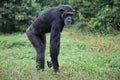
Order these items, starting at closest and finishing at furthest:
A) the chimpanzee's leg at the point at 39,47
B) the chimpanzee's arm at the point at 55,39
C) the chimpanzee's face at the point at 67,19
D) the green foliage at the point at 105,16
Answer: the chimpanzee's arm at the point at 55,39, the chimpanzee's face at the point at 67,19, the chimpanzee's leg at the point at 39,47, the green foliage at the point at 105,16

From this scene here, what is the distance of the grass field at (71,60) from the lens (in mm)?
6244

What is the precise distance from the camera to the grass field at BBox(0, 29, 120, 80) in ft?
20.5

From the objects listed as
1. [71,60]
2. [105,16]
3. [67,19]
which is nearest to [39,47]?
[67,19]

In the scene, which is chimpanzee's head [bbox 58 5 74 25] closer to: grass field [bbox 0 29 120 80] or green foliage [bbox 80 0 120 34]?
grass field [bbox 0 29 120 80]

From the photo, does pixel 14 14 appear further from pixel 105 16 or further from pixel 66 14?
pixel 66 14

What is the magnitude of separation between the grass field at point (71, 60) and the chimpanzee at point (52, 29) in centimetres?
32

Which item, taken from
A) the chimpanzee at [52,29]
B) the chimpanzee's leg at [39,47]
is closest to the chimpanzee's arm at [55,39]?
the chimpanzee at [52,29]

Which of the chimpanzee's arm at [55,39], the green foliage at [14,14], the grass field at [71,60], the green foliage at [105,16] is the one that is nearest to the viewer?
the grass field at [71,60]

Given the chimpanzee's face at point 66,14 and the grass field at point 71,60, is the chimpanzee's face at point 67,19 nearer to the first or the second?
the chimpanzee's face at point 66,14

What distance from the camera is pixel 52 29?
695 centimetres

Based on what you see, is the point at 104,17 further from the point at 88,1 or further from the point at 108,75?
the point at 108,75

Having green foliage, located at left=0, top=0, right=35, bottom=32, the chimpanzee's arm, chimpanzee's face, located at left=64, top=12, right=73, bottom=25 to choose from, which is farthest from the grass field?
green foliage, located at left=0, top=0, right=35, bottom=32

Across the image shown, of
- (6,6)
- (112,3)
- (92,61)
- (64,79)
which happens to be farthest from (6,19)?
(64,79)

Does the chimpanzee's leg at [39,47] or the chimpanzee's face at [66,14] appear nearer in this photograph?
the chimpanzee's face at [66,14]
